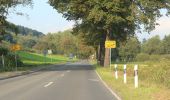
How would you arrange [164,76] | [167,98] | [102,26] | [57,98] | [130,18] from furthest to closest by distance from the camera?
[102,26], [130,18], [164,76], [57,98], [167,98]

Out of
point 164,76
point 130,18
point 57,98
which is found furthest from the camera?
point 130,18

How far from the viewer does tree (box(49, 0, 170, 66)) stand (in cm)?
4772

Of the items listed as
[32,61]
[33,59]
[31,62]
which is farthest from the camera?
[33,59]

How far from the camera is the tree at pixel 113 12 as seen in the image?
157ft

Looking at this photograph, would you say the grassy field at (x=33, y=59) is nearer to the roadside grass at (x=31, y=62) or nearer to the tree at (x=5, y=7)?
the roadside grass at (x=31, y=62)

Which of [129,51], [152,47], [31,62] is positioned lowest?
[31,62]

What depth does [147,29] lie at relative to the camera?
5078cm

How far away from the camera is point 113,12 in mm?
48219

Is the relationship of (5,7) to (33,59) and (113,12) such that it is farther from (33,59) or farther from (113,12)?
(33,59)

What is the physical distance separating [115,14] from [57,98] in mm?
31316

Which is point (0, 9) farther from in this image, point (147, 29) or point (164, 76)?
point (164, 76)

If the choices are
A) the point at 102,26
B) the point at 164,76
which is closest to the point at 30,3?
the point at 102,26

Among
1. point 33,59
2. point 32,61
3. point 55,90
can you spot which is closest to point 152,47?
point 33,59

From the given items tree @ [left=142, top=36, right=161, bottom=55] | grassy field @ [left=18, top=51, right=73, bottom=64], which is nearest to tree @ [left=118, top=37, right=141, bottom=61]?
tree @ [left=142, top=36, right=161, bottom=55]
